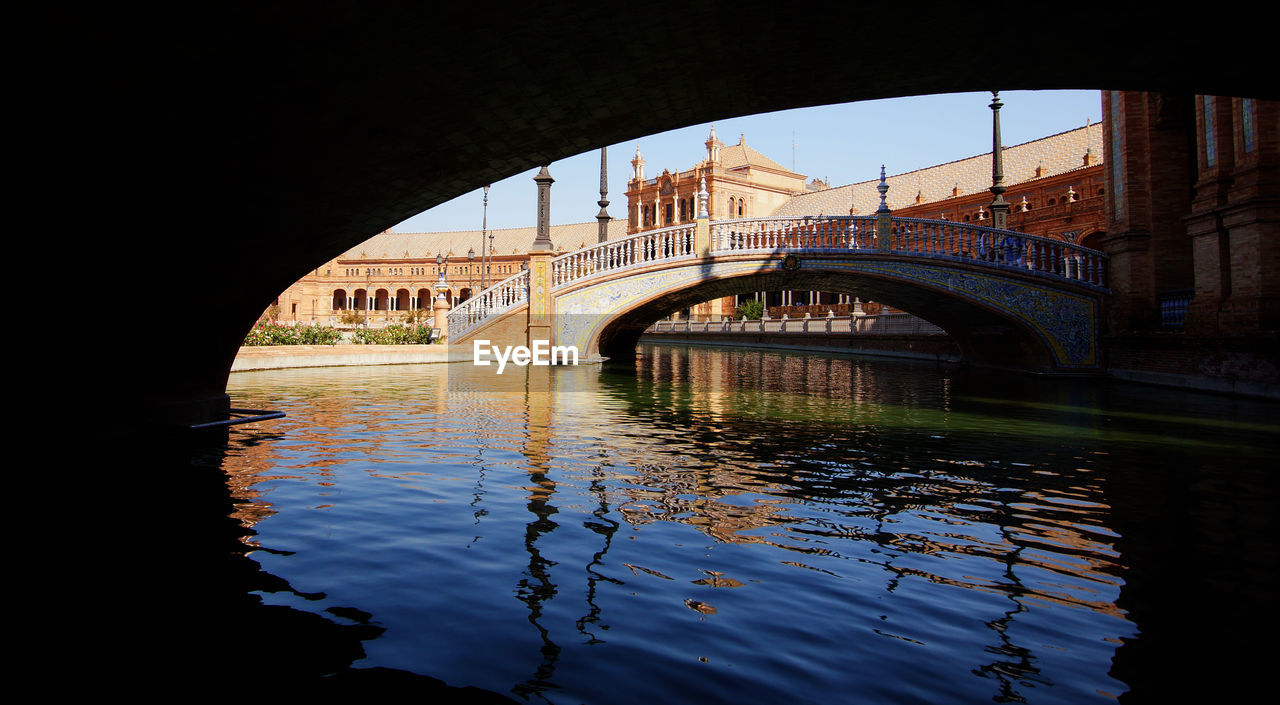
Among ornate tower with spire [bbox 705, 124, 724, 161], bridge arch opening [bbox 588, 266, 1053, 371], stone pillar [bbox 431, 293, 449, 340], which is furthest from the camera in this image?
ornate tower with spire [bbox 705, 124, 724, 161]

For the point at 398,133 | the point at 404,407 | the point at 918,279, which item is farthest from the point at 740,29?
the point at 918,279

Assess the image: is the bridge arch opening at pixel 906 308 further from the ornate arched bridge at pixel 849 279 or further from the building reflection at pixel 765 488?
the building reflection at pixel 765 488

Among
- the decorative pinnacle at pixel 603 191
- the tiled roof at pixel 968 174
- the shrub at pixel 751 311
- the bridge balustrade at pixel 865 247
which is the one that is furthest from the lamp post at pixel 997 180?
the shrub at pixel 751 311

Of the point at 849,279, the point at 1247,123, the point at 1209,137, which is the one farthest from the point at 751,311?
the point at 1247,123

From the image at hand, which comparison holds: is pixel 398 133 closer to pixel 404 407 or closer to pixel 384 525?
pixel 384 525

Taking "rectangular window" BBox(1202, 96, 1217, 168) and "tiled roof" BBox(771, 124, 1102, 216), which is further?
"tiled roof" BBox(771, 124, 1102, 216)

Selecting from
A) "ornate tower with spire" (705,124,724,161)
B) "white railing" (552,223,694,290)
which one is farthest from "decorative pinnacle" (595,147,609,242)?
"ornate tower with spire" (705,124,724,161)

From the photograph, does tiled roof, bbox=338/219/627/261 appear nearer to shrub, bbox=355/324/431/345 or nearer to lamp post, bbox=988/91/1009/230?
shrub, bbox=355/324/431/345

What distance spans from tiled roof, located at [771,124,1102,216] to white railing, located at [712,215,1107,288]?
26.2 m

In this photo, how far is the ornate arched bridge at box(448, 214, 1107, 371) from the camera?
20859 millimetres

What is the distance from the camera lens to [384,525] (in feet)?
17.8

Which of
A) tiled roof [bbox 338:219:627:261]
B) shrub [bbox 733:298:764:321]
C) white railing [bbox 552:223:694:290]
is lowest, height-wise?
white railing [bbox 552:223:694:290]

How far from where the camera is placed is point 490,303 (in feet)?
84.4

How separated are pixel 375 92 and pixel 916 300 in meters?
20.7
